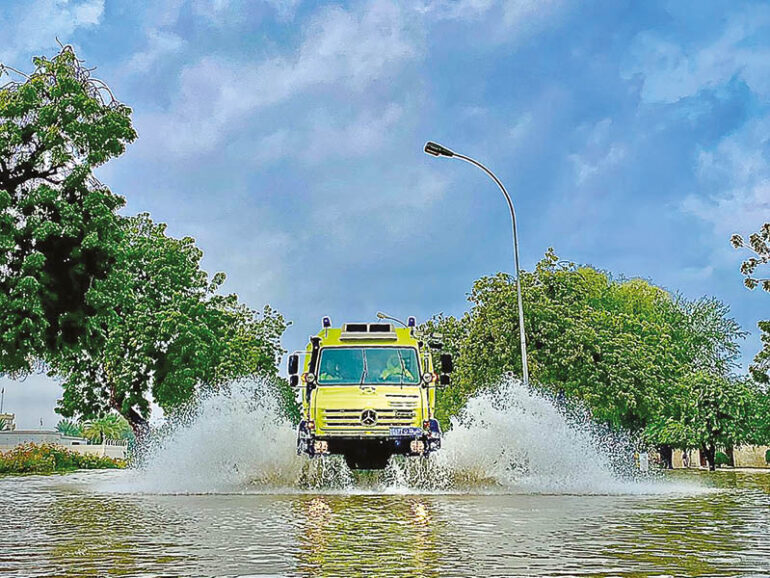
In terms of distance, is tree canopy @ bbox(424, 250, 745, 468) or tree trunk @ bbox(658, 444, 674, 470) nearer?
tree canopy @ bbox(424, 250, 745, 468)

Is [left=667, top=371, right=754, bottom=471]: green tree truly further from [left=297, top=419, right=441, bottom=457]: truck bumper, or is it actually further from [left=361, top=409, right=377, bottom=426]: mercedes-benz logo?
[left=361, top=409, right=377, bottom=426]: mercedes-benz logo

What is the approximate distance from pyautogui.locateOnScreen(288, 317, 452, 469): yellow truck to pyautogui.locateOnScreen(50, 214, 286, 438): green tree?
25524 millimetres

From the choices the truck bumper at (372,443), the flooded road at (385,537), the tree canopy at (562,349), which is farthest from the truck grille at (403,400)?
the tree canopy at (562,349)

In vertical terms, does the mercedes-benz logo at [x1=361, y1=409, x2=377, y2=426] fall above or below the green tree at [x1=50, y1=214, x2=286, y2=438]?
below

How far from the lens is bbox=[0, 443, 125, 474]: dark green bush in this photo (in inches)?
1505

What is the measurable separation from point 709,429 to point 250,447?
43.1m

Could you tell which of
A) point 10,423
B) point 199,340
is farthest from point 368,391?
point 10,423

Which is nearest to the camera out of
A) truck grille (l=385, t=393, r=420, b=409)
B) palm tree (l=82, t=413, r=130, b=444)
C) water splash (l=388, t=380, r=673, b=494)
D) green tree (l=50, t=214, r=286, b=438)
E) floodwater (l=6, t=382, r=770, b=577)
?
floodwater (l=6, t=382, r=770, b=577)

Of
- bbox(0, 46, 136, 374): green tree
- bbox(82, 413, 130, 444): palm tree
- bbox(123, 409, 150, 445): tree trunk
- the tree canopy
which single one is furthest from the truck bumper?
bbox(82, 413, 130, 444): palm tree

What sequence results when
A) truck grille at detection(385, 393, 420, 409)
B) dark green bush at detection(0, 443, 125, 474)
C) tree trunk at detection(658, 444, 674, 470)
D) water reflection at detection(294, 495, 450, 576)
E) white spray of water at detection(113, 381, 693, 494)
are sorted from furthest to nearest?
tree trunk at detection(658, 444, 674, 470), dark green bush at detection(0, 443, 125, 474), white spray of water at detection(113, 381, 693, 494), truck grille at detection(385, 393, 420, 409), water reflection at detection(294, 495, 450, 576)

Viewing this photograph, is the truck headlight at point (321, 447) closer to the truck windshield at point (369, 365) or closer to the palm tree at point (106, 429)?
the truck windshield at point (369, 365)

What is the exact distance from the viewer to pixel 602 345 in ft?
133

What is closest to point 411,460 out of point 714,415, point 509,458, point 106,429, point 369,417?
point 509,458

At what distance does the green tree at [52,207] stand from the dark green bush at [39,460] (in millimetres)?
12121
